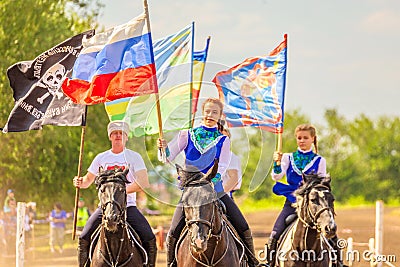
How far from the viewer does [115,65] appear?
14.4m

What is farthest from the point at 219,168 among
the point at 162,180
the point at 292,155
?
the point at 292,155

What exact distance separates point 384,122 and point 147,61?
393 ft

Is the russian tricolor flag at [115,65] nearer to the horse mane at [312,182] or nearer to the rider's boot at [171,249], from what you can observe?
the horse mane at [312,182]

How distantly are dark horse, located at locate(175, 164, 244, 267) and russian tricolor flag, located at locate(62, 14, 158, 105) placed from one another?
135 inches

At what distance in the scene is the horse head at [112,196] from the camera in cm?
1159

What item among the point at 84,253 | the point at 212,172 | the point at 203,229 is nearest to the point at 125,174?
the point at 84,253

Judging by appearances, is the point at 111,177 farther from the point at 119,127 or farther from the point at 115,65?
the point at 115,65

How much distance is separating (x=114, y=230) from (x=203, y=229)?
7.01 feet

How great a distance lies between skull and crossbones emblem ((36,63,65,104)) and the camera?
1509 centimetres

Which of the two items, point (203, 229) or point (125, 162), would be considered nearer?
point (203, 229)

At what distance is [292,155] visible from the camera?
45.4 feet

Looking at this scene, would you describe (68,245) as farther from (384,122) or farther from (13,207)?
(384,122)

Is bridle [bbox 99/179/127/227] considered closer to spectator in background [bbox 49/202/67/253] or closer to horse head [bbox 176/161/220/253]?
horse head [bbox 176/161/220/253]

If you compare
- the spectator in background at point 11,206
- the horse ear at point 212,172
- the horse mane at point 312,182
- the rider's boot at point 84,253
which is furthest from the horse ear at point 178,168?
the spectator in background at point 11,206
